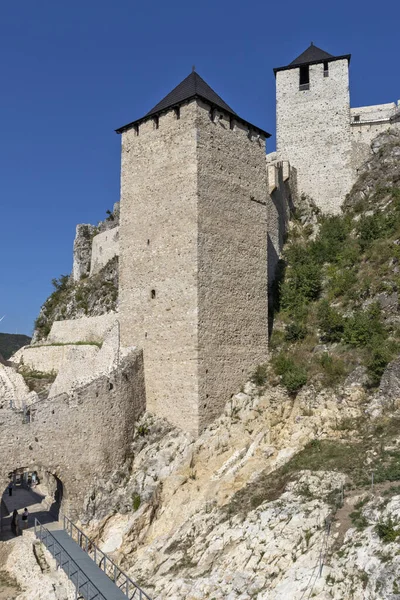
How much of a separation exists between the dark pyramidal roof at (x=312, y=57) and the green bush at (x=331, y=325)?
14.9m

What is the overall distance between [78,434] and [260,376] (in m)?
5.16

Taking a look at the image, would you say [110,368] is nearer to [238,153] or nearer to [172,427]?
[172,427]

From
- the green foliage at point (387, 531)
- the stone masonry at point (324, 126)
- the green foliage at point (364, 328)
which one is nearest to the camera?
the green foliage at point (387, 531)

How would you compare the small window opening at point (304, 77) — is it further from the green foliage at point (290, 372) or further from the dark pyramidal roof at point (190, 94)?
the green foliage at point (290, 372)

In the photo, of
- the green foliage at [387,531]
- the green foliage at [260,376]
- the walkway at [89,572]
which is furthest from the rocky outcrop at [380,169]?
the walkway at [89,572]

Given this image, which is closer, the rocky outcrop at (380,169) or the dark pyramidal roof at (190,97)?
the dark pyramidal roof at (190,97)

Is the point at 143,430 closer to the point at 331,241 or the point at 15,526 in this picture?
the point at 15,526

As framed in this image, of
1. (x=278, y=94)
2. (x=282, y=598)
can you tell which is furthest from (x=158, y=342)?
(x=278, y=94)

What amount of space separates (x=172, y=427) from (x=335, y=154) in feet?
53.0

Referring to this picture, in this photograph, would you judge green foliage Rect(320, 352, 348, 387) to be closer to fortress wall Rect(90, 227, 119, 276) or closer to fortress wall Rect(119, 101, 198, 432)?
fortress wall Rect(119, 101, 198, 432)

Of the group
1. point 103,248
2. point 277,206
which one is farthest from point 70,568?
point 103,248

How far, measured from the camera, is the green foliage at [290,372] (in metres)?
13.8

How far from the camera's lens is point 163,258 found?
50.5 feet

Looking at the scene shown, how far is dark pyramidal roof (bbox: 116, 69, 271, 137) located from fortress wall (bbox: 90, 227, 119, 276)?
41.6 ft
